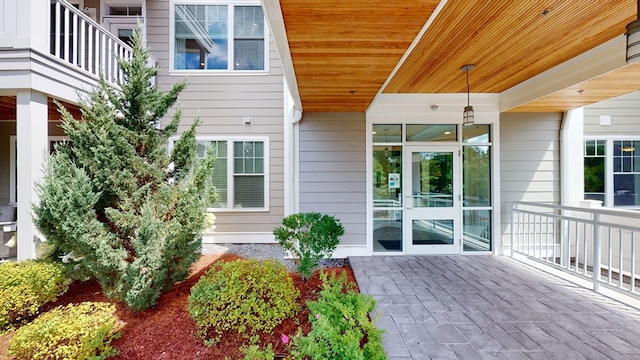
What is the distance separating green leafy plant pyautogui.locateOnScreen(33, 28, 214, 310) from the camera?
124 inches

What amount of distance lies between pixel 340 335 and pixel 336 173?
136 inches

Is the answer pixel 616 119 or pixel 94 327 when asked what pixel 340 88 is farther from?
pixel 616 119

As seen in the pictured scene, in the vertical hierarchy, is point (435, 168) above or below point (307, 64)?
below

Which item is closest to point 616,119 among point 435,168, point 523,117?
point 523,117

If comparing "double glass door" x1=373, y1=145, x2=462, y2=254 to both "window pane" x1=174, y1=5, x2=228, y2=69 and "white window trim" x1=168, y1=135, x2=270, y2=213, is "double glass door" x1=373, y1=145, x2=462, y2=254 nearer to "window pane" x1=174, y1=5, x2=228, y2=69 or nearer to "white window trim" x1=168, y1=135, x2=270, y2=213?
"white window trim" x1=168, y1=135, x2=270, y2=213

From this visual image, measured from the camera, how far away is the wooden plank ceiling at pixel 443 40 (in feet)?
7.99

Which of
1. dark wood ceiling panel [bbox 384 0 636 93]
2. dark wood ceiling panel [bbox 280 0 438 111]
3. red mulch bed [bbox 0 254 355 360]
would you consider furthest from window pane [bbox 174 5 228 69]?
red mulch bed [bbox 0 254 355 360]

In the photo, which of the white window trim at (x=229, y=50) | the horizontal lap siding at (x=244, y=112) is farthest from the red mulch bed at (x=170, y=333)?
the white window trim at (x=229, y=50)

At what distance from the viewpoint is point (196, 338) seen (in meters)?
2.82

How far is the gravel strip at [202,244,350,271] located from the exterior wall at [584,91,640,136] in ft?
19.7

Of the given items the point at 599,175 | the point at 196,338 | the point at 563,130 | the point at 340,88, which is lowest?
the point at 196,338

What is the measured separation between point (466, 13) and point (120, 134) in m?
3.96

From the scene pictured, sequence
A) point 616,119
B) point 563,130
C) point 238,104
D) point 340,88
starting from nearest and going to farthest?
point 340,88, point 563,130, point 616,119, point 238,104

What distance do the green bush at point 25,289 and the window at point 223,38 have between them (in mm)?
4930
